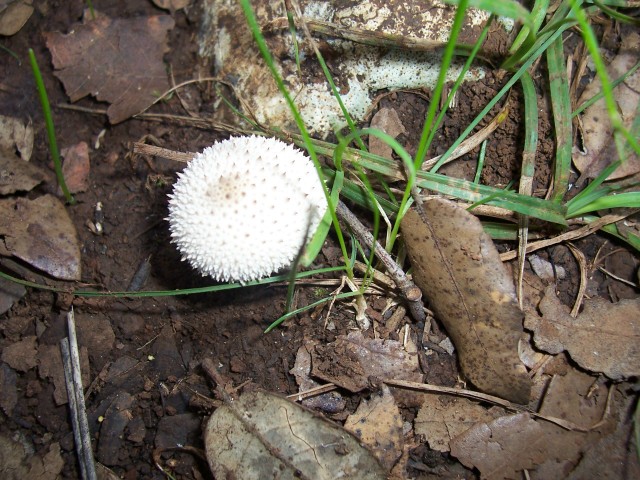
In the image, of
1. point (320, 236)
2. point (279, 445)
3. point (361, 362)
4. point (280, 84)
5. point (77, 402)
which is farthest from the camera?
point (77, 402)

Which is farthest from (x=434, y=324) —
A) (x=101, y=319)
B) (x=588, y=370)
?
(x=101, y=319)

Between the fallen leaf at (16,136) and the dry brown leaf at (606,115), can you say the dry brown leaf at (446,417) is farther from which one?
the fallen leaf at (16,136)

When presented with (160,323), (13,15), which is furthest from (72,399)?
(13,15)

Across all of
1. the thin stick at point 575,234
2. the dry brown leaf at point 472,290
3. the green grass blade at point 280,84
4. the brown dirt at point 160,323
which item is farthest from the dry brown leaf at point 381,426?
the thin stick at point 575,234

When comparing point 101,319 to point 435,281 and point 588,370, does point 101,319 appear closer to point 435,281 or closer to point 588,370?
point 435,281

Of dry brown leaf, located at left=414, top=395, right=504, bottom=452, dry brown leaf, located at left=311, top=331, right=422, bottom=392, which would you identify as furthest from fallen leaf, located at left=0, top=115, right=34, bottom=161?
dry brown leaf, located at left=414, top=395, right=504, bottom=452

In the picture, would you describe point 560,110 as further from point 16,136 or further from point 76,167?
point 16,136

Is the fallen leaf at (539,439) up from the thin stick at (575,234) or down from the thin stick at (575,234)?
down
